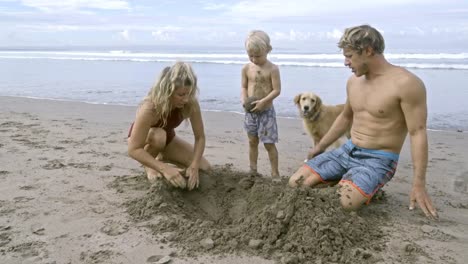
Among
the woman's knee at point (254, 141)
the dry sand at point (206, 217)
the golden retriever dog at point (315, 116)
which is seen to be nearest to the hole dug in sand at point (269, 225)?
the dry sand at point (206, 217)

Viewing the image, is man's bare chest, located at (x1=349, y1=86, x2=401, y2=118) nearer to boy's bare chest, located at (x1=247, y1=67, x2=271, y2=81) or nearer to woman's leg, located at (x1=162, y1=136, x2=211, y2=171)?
boy's bare chest, located at (x1=247, y1=67, x2=271, y2=81)

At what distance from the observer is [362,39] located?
11.4ft

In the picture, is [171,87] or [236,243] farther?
[171,87]

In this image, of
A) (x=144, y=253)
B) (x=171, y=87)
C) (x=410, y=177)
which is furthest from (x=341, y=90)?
(x=144, y=253)

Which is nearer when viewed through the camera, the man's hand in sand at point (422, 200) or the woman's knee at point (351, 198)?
the man's hand in sand at point (422, 200)

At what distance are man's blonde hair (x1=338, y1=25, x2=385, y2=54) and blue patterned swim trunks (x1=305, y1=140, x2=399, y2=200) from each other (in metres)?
0.83

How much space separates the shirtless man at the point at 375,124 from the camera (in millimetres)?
3371

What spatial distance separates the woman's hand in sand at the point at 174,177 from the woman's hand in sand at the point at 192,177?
0.07 m

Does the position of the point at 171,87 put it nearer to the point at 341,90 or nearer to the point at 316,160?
the point at 316,160

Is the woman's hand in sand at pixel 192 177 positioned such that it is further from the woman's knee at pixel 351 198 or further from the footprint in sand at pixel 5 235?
the footprint in sand at pixel 5 235

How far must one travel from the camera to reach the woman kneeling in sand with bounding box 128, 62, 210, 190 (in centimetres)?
371

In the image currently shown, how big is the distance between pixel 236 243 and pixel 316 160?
139cm

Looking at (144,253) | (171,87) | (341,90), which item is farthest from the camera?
(341,90)

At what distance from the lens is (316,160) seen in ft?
13.4
